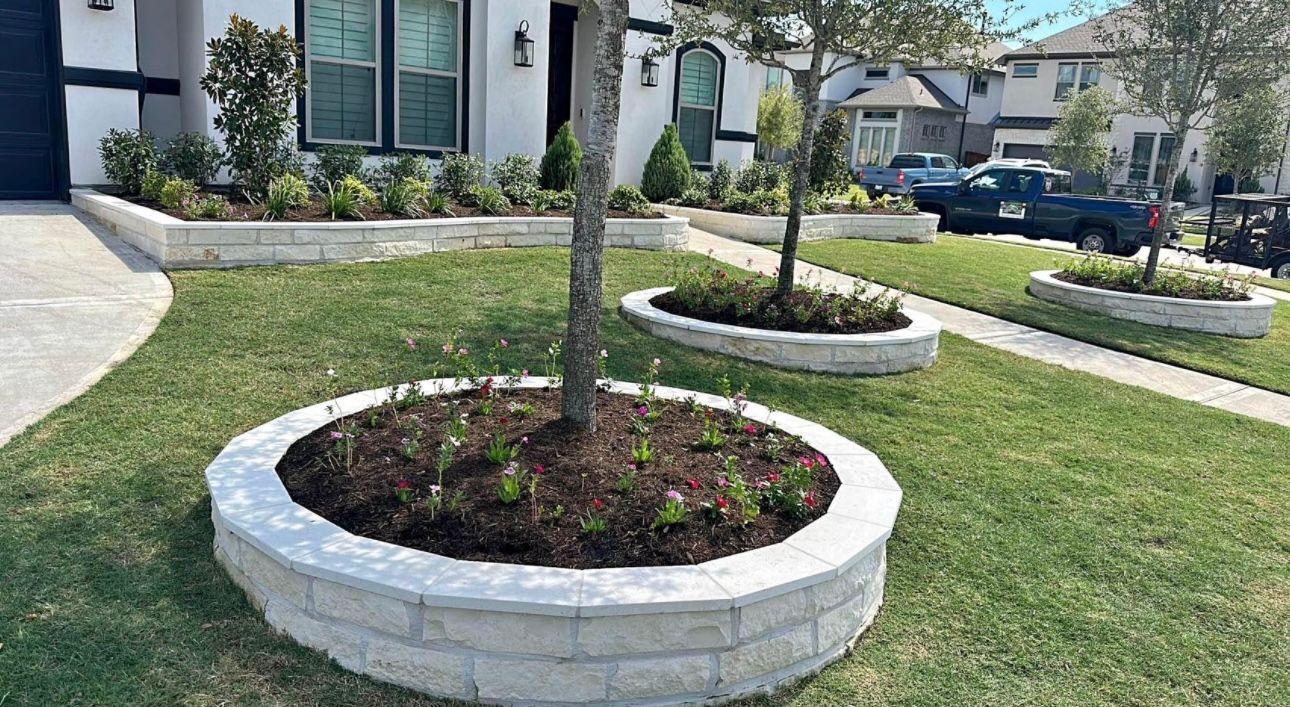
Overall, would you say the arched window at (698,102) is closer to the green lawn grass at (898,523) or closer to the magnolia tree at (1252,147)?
the green lawn grass at (898,523)

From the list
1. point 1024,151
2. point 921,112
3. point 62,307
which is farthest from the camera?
point 921,112

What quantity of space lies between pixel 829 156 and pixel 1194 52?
6.92 m

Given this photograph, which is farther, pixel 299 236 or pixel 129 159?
pixel 129 159

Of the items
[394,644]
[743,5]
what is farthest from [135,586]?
[743,5]

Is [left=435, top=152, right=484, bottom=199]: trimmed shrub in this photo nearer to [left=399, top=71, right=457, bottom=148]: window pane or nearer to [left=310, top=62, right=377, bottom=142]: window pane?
[left=399, top=71, right=457, bottom=148]: window pane

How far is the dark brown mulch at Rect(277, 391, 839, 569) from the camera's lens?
3.40 meters

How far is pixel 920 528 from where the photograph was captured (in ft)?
14.7

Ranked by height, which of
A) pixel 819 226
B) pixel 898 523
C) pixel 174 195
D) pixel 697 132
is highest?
pixel 697 132

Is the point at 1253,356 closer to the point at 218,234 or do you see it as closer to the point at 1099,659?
the point at 1099,659

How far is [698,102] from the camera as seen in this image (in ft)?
54.0

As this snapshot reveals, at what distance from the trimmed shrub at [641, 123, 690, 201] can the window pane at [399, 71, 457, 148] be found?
337 cm

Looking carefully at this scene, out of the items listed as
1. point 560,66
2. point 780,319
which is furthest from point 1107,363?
point 560,66

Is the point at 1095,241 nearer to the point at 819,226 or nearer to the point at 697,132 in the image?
the point at 819,226

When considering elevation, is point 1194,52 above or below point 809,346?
above
